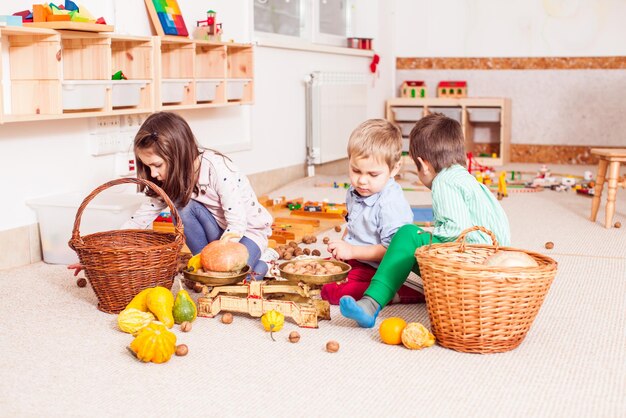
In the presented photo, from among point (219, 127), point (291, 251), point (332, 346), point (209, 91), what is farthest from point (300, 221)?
point (332, 346)

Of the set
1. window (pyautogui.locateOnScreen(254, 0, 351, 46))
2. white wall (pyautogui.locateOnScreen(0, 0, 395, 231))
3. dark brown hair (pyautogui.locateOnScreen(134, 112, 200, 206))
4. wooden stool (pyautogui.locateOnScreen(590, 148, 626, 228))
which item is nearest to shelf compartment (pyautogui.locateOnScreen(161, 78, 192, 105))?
white wall (pyautogui.locateOnScreen(0, 0, 395, 231))

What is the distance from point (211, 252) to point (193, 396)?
0.63 meters

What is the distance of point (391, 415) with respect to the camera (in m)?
1.57

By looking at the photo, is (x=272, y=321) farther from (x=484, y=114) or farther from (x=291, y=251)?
(x=484, y=114)

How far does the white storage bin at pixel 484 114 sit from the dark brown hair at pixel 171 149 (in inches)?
161

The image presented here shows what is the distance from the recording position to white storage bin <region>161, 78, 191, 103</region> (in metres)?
3.37

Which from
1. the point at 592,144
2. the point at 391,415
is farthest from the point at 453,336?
the point at 592,144

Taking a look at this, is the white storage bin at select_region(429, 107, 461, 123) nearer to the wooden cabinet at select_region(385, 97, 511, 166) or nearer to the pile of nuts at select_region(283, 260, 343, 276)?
the wooden cabinet at select_region(385, 97, 511, 166)

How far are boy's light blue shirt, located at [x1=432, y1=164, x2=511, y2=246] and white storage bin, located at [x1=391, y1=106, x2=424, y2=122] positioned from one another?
13.5 feet

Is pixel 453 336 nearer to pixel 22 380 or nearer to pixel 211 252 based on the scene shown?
pixel 211 252

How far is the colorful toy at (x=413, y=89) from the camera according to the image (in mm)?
6500

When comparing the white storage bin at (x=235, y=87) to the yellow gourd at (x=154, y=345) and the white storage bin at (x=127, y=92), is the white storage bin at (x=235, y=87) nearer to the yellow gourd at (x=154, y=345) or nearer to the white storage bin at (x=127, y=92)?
the white storage bin at (x=127, y=92)

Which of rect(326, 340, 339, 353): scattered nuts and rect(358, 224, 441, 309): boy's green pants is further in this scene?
rect(358, 224, 441, 309): boy's green pants

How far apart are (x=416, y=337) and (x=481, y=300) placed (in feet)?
0.64
